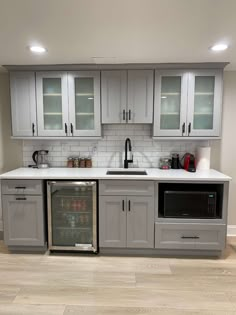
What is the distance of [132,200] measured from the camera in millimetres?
2641

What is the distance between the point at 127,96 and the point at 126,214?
1.43m

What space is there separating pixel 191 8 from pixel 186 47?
74 cm

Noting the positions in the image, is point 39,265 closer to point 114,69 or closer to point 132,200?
point 132,200

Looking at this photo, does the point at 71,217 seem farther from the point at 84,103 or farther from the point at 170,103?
the point at 170,103

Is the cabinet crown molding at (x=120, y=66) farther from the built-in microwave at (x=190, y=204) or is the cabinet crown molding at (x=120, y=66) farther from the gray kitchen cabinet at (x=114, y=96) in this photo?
the built-in microwave at (x=190, y=204)

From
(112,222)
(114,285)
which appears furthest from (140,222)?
(114,285)

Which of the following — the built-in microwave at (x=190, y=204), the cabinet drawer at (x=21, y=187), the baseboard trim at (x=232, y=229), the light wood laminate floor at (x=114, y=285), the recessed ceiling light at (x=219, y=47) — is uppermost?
the recessed ceiling light at (x=219, y=47)

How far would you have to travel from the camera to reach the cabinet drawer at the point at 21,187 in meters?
2.66

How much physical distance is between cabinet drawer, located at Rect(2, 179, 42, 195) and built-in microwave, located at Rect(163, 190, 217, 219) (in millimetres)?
1488

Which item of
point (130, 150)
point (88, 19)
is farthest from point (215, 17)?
point (130, 150)

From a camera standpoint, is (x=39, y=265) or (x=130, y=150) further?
(x=130, y=150)

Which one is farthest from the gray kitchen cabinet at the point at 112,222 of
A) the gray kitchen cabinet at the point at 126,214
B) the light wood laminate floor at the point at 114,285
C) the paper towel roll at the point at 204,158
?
the paper towel roll at the point at 204,158

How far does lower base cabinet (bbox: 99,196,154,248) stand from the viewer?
264cm

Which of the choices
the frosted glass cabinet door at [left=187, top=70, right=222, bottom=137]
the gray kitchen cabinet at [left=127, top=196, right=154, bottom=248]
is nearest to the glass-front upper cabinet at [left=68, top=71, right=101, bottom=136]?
the gray kitchen cabinet at [left=127, top=196, right=154, bottom=248]
